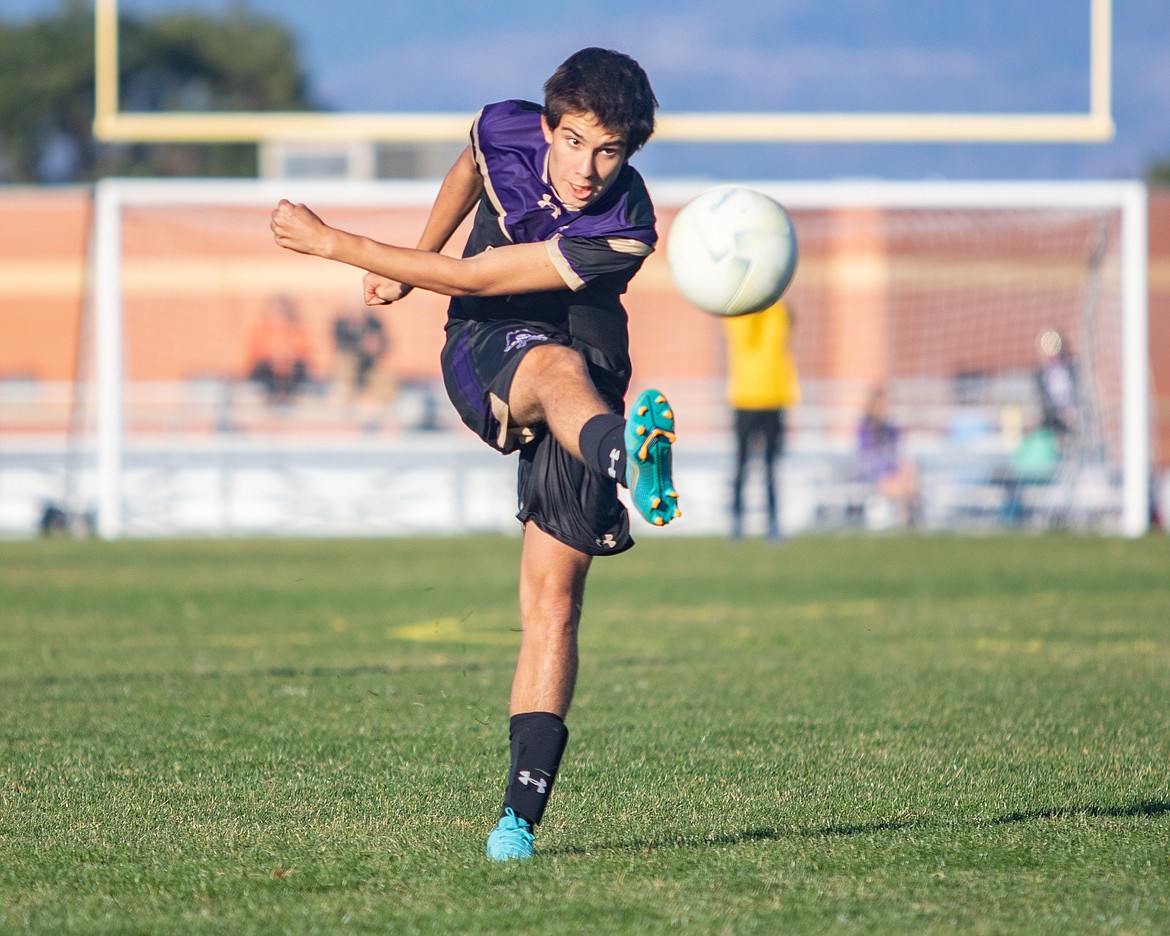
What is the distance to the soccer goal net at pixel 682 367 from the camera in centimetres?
1620

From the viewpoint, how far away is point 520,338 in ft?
12.1

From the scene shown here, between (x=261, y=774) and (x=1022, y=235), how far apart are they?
17275 millimetres

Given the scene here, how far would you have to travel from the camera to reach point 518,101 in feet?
12.9

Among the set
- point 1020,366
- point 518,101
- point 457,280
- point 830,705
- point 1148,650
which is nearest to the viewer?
point 457,280

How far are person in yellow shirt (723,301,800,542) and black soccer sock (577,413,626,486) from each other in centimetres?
1091

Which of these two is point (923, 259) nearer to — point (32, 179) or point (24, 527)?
point (24, 527)

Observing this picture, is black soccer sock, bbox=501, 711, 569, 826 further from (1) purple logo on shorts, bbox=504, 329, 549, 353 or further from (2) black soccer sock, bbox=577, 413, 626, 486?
(1) purple logo on shorts, bbox=504, 329, 549, 353

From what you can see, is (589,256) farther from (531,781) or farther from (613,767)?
(613,767)

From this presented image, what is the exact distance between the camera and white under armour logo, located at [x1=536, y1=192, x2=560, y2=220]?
12.1 feet

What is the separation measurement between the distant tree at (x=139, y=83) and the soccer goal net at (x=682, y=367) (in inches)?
983

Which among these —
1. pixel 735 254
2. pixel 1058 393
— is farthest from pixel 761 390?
pixel 735 254

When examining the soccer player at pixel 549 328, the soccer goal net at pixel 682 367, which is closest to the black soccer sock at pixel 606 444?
the soccer player at pixel 549 328

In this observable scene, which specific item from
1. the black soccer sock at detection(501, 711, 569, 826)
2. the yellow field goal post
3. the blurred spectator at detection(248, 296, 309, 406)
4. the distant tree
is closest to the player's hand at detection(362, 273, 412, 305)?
the black soccer sock at detection(501, 711, 569, 826)

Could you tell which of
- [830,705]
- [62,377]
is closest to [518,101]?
[830,705]
